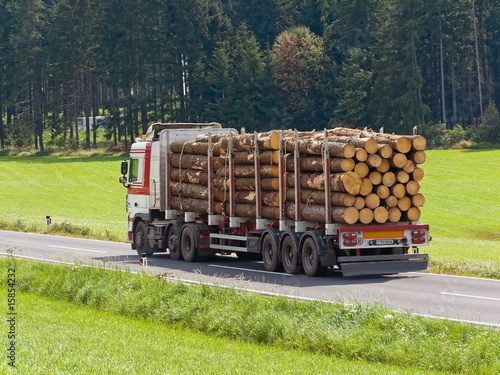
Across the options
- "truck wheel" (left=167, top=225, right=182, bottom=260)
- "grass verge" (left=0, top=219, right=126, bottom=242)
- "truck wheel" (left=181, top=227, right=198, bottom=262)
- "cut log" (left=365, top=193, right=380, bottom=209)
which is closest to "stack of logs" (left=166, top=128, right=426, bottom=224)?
"cut log" (left=365, top=193, right=380, bottom=209)

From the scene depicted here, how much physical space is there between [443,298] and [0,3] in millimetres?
127080

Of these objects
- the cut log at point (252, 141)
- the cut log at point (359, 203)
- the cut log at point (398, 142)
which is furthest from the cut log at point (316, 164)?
the cut log at point (398, 142)

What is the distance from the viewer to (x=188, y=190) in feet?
76.5

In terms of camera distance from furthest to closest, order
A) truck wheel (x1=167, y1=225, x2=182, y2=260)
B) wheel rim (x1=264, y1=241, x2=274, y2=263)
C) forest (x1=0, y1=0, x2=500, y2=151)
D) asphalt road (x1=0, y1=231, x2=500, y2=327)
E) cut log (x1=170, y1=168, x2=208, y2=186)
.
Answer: forest (x1=0, y1=0, x2=500, y2=151)
truck wheel (x1=167, y1=225, x2=182, y2=260)
cut log (x1=170, y1=168, x2=208, y2=186)
wheel rim (x1=264, y1=241, x2=274, y2=263)
asphalt road (x1=0, y1=231, x2=500, y2=327)

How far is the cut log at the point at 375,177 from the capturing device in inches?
719

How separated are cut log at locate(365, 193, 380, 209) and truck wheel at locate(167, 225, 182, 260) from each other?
23.2ft

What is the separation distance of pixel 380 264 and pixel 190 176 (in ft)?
22.7

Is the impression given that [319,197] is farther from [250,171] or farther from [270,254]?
[250,171]

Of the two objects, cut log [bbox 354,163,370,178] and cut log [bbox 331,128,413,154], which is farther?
cut log [bbox 331,128,413,154]

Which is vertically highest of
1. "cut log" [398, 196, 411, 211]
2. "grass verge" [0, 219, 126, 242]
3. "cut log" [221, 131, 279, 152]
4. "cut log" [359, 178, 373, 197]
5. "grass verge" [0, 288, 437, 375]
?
"cut log" [221, 131, 279, 152]

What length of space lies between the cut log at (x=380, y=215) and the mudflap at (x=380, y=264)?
0.79 metres

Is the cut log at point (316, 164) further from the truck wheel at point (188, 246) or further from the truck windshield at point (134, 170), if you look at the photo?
the truck windshield at point (134, 170)

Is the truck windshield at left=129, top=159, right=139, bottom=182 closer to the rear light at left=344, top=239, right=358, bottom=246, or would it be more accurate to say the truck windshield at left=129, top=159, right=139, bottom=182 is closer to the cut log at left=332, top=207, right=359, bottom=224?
the cut log at left=332, top=207, right=359, bottom=224

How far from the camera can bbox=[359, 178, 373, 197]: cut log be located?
59.4ft
